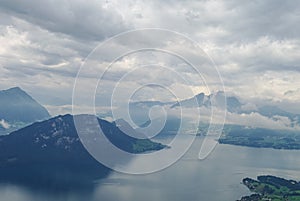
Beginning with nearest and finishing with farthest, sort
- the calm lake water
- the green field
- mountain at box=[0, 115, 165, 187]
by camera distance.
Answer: the calm lake water, the green field, mountain at box=[0, 115, 165, 187]

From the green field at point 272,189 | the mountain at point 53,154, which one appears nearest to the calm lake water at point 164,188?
the green field at point 272,189

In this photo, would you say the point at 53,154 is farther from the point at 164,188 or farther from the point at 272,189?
the point at 272,189

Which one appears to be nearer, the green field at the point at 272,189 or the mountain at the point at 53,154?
the green field at the point at 272,189

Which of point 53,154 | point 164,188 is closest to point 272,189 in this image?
point 164,188

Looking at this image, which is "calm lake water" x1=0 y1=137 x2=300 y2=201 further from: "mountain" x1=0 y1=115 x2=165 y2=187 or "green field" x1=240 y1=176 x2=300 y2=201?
"mountain" x1=0 y1=115 x2=165 y2=187

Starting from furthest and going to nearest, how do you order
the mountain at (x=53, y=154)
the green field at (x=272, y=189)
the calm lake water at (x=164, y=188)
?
the mountain at (x=53, y=154) < the green field at (x=272, y=189) < the calm lake water at (x=164, y=188)

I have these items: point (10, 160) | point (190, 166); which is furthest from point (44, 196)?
point (10, 160)

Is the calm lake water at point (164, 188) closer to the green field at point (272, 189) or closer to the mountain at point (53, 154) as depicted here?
the green field at point (272, 189)

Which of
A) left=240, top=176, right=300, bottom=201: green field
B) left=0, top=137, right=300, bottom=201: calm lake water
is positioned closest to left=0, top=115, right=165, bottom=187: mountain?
left=0, top=137, right=300, bottom=201: calm lake water

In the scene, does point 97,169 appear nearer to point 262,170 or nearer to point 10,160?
point 10,160
